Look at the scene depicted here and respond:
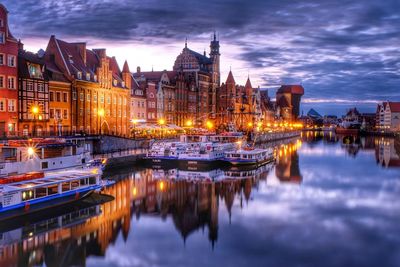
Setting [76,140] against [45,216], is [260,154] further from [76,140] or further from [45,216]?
[45,216]

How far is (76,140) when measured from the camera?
56.5 m

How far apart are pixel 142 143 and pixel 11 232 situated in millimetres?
44010

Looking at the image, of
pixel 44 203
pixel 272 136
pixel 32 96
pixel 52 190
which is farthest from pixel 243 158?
pixel 272 136

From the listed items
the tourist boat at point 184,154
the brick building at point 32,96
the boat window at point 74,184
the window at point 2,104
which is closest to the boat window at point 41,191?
the boat window at point 74,184

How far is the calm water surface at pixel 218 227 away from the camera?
25.7 meters

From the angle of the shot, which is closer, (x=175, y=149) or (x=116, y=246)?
(x=116, y=246)

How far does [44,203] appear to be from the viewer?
111 feet

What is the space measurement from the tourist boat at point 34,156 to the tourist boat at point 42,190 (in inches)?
133

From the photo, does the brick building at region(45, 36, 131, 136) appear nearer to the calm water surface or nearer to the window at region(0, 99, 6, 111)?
the window at region(0, 99, 6, 111)

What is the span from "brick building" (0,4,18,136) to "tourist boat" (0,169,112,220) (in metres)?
17.0

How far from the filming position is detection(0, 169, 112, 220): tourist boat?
1231 inches

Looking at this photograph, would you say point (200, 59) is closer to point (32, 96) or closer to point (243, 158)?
point (243, 158)

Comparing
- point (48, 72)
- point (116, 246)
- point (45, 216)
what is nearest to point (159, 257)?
point (116, 246)

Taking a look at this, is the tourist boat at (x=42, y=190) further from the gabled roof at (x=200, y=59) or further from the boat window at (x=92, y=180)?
the gabled roof at (x=200, y=59)
